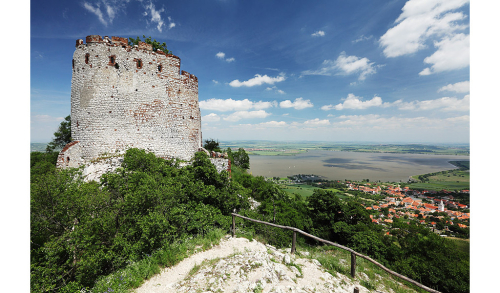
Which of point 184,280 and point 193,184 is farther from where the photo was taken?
point 193,184

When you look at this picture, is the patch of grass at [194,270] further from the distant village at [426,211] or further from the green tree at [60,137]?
the distant village at [426,211]

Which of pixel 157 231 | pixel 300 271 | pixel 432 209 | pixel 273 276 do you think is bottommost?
pixel 432 209

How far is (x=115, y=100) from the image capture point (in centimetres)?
892

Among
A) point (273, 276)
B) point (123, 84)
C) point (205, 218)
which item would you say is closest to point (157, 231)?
point (205, 218)

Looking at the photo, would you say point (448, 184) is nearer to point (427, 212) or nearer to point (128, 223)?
point (427, 212)

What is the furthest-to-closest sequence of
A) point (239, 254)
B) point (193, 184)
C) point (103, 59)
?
point (103, 59), point (193, 184), point (239, 254)

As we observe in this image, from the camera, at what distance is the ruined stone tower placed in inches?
348

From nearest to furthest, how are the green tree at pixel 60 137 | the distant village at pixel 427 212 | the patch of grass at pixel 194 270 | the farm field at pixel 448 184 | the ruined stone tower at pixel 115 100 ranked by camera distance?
the patch of grass at pixel 194 270, the ruined stone tower at pixel 115 100, the green tree at pixel 60 137, the distant village at pixel 427 212, the farm field at pixel 448 184

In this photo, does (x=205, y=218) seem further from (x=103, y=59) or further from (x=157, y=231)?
(x=103, y=59)

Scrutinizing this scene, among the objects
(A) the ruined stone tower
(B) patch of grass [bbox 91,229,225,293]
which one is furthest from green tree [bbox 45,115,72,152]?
(B) patch of grass [bbox 91,229,225,293]

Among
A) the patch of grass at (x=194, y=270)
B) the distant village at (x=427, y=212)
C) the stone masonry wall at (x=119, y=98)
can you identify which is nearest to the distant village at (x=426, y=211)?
the distant village at (x=427, y=212)

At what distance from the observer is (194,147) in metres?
10.9

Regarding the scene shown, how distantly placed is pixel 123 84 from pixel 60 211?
666 centimetres

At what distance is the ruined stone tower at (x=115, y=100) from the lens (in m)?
8.84
